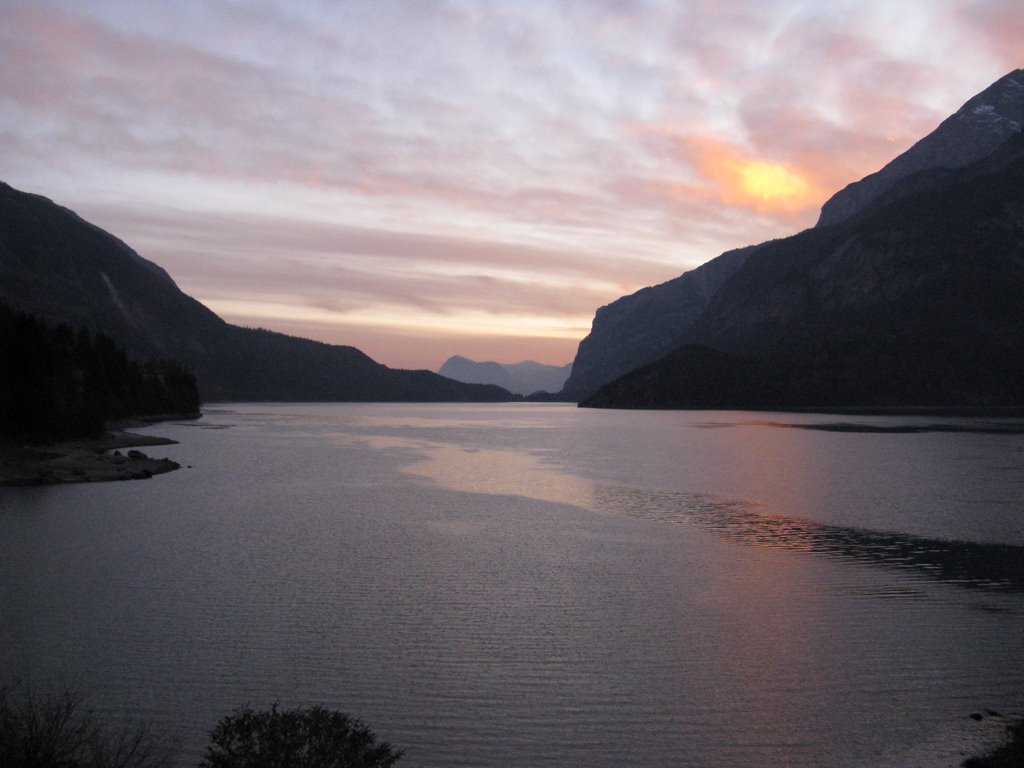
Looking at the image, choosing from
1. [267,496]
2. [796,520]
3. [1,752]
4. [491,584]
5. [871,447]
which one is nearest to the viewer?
[1,752]

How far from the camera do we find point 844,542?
4928 cm

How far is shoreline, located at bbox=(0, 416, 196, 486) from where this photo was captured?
242ft

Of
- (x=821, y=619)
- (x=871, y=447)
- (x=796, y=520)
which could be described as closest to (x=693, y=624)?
(x=821, y=619)

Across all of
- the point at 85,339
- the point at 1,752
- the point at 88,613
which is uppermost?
the point at 85,339

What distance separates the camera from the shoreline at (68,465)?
73688 millimetres

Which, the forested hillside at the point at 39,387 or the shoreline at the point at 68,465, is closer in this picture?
the shoreline at the point at 68,465

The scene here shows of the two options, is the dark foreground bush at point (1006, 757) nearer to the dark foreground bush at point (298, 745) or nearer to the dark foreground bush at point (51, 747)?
the dark foreground bush at point (298, 745)

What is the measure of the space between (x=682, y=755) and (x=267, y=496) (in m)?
54.5

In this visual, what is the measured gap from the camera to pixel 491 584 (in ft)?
124

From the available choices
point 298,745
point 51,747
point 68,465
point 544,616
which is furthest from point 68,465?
point 298,745

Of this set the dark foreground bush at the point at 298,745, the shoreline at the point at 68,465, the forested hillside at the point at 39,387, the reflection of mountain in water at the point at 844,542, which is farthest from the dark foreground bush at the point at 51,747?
the forested hillside at the point at 39,387

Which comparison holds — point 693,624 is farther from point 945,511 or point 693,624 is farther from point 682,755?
point 945,511

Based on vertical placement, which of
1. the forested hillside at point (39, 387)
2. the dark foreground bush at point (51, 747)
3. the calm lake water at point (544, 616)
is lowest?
the calm lake water at point (544, 616)

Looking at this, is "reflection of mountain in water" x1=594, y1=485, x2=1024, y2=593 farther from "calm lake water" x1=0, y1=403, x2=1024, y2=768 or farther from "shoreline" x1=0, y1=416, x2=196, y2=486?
"shoreline" x1=0, y1=416, x2=196, y2=486
